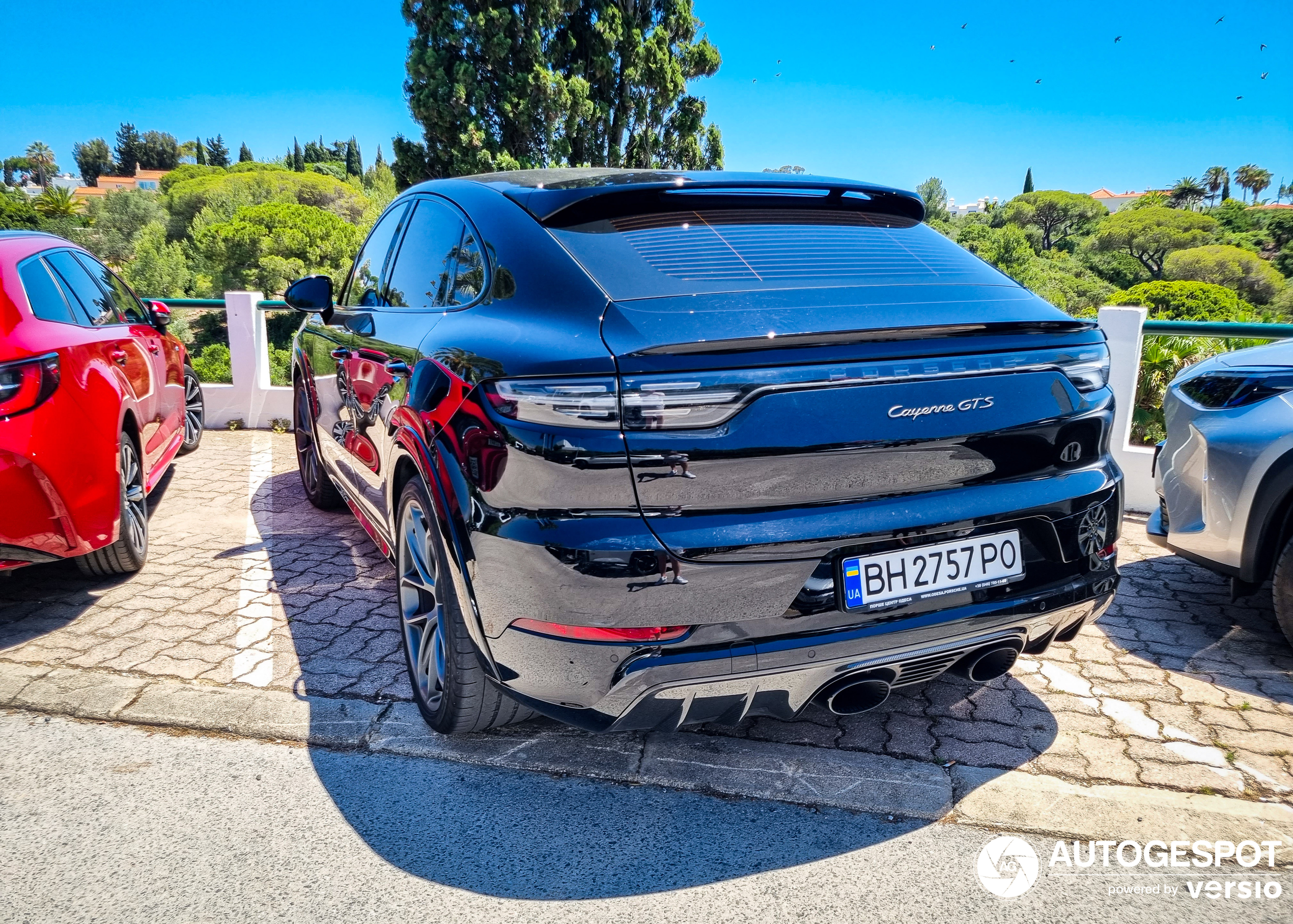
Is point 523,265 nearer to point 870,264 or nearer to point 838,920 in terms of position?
point 870,264

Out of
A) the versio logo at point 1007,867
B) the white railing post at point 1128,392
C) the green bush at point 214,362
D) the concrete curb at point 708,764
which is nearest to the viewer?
the versio logo at point 1007,867

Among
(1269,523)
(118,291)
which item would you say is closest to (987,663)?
(1269,523)

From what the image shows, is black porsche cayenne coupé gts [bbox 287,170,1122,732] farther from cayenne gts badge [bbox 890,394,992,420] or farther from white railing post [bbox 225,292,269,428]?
white railing post [bbox 225,292,269,428]

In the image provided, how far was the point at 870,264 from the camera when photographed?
2594mm

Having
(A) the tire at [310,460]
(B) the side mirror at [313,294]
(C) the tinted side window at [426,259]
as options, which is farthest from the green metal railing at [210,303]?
(C) the tinted side window at [426,259]

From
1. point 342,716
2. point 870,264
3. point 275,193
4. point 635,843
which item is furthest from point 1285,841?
point 275,193

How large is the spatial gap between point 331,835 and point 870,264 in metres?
2.15

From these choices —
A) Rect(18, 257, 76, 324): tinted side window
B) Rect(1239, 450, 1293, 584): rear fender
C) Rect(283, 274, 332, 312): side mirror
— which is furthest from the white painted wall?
Rect(1239, 450, 1293, 584): rear fender

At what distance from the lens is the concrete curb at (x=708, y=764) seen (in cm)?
250

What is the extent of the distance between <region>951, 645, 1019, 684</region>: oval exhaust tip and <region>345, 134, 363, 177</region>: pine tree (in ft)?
488

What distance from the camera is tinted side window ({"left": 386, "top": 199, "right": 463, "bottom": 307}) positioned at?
3051 millimetres

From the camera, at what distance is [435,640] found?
280 cm

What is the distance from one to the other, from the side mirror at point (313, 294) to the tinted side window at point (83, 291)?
108 cm

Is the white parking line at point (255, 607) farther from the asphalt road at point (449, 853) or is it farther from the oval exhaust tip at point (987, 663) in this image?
the oval exhaust tip at point (987, 663)
